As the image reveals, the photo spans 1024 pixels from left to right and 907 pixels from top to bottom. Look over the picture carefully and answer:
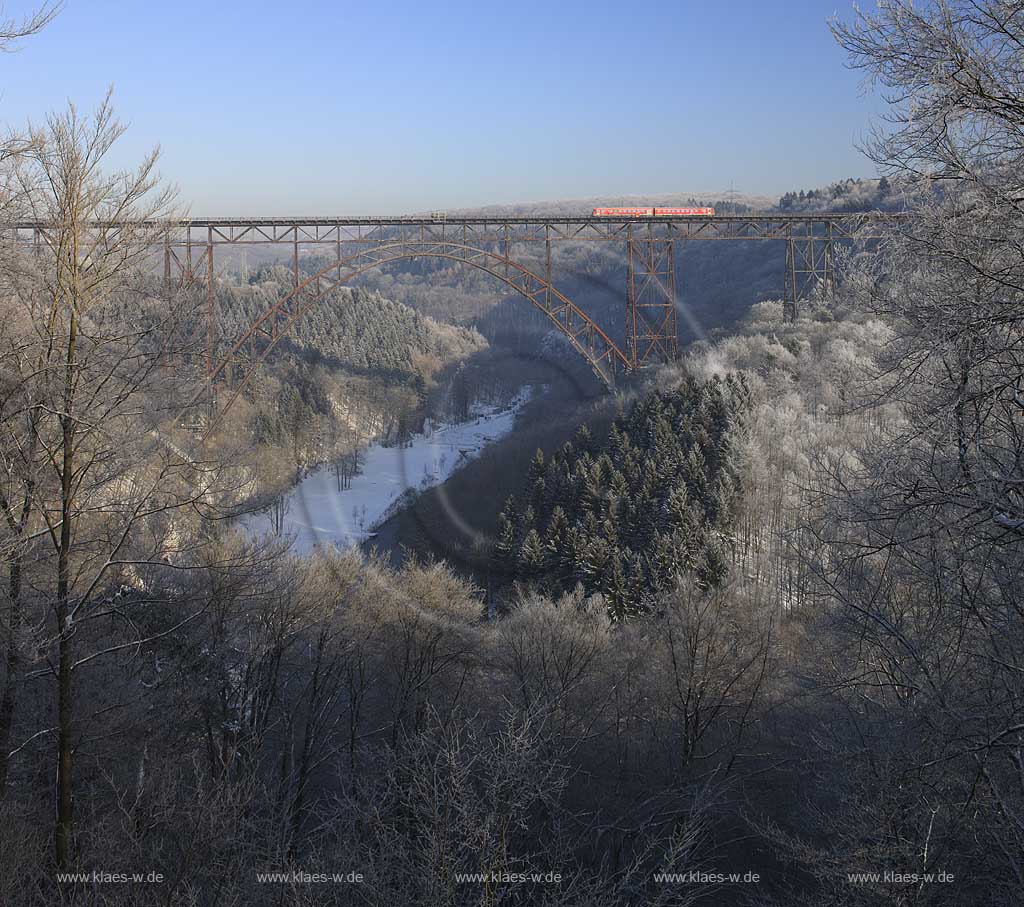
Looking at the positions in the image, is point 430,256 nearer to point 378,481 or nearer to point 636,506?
point 636,506

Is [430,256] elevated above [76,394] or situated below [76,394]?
above

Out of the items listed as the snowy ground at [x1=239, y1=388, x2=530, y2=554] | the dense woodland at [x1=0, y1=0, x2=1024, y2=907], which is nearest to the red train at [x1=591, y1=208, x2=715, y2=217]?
the snowy ground at [x1=239, y1=388, x2=530, y2=554]

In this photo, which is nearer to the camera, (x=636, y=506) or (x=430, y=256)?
(x=636, y=506)

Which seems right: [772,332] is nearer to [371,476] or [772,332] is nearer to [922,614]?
[371,476]

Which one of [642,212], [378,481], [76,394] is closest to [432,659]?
[76,394]

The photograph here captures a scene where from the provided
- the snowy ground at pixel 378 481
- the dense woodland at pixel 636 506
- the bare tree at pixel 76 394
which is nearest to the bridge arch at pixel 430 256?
the dense woodland at pixel 636 506

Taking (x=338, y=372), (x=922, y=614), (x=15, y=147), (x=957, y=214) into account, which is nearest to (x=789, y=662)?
(x=922, y=614)

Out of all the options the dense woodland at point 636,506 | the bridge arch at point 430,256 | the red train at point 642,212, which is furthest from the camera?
the red train at point 642,212

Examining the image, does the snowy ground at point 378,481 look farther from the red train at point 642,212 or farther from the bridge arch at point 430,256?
the red train at point 642,212
